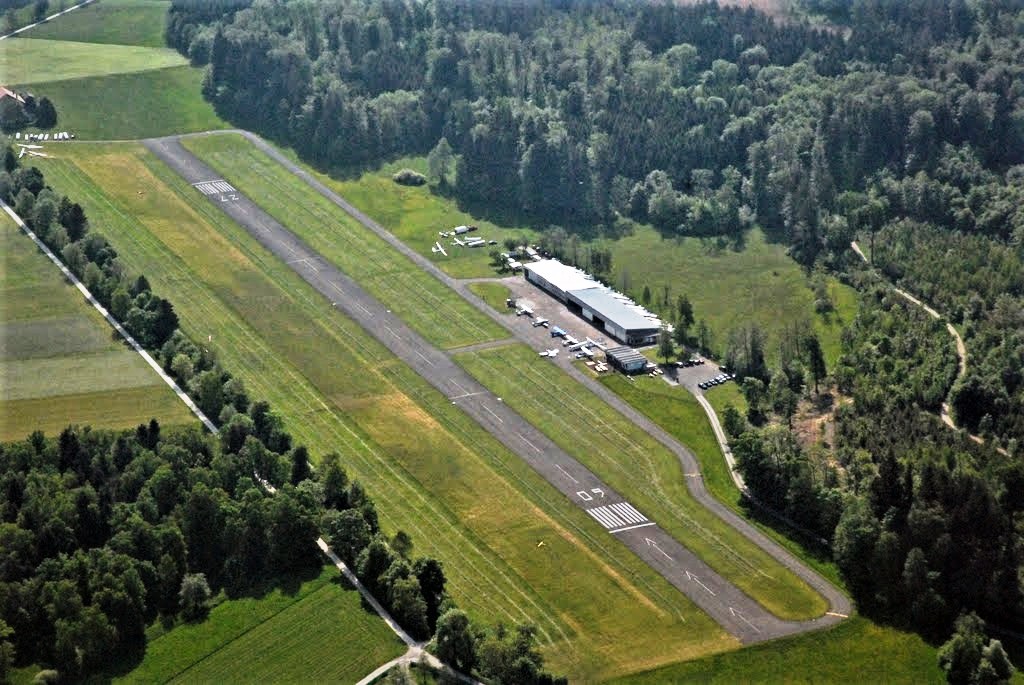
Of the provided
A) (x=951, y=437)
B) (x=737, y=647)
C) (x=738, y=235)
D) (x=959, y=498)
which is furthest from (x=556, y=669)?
(x=738, y=235)

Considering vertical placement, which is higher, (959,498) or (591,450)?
(959,498)

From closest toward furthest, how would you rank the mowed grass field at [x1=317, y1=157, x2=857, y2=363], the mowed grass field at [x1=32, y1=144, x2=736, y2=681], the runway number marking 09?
the mowed grass field at [x1=32, y1=144, x2=736, y2=681], the runway number marking 09, the mowed grass field at [x1=317, y1=157, x2=857, y2=363]

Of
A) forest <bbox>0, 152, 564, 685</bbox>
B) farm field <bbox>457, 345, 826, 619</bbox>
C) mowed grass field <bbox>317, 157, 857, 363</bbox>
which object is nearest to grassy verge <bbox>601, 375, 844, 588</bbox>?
farm field <bbox>457, 345, 826, 619</bbox>

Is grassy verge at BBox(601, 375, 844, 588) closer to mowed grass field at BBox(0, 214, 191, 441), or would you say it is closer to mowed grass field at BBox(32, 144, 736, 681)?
mowed grass field at BBox(32, 144, 736, 681)

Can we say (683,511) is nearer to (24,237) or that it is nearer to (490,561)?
(490,561)

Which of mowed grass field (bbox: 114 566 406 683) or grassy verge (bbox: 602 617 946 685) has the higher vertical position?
grassy verge (bbox: 602 617 946 685)

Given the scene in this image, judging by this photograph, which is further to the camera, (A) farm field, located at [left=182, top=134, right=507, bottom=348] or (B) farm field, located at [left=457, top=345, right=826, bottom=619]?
(A) farm field, located at [left=182, top=134, right=507, bottom=348]
